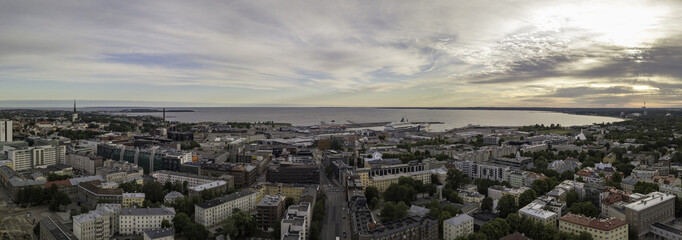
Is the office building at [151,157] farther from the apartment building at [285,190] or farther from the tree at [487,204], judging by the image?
the tree at [487,204]

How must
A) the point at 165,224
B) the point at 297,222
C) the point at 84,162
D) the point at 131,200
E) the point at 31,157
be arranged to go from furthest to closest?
1. the point at 84,162
2. the point at 31,157
3. the point at 131,200
4. the point at 165,224
5. the point at 297,222

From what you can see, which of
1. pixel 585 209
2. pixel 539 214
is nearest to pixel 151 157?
pixel 539 214

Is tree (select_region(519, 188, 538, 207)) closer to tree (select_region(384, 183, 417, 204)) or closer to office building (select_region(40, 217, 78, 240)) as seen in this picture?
tree (select_region(384, 183, 417, 204))

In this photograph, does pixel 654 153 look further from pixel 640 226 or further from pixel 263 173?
pixel 263 173

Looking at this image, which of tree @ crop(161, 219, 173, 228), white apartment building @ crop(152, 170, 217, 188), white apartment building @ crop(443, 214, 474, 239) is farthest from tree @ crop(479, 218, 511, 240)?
white apartment building @ crop(152, 170, 217, 188)

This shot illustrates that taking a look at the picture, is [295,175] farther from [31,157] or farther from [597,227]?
[31,157]

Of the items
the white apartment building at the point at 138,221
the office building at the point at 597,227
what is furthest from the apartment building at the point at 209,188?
the office building at the point at 597,227

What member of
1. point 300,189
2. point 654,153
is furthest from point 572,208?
point 654,153
